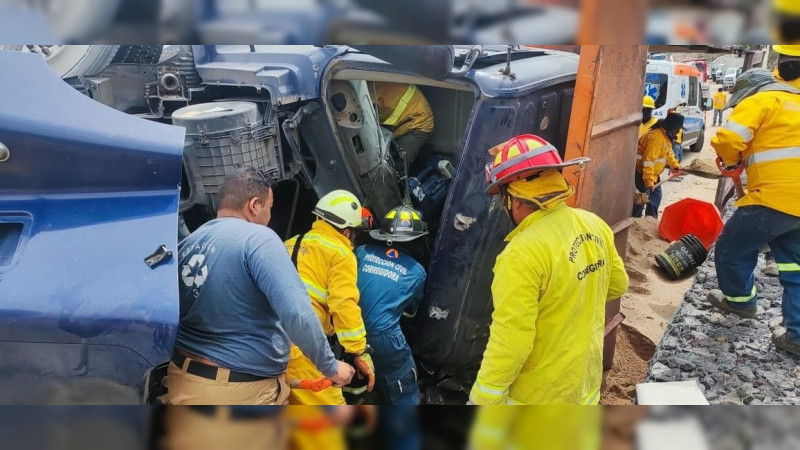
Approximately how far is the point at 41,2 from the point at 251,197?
129cm

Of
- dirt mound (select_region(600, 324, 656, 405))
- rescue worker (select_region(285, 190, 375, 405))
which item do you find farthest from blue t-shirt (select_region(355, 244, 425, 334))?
dirt mound (select_region(600, 324, 656, 405))

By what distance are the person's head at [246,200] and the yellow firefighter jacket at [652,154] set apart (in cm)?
450

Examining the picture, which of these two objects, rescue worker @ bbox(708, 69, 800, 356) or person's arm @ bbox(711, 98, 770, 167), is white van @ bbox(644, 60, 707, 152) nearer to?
rescue worker @ bbox(708, 69, 800, 356)

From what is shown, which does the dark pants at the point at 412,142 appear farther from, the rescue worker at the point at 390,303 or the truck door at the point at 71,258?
the truck door at the point at 71,258

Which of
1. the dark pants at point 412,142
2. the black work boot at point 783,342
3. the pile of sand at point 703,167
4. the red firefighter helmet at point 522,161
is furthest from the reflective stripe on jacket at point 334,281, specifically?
the pile of sand at point 703,167

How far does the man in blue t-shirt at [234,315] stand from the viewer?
1750mm

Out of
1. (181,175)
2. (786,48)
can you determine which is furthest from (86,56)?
(786,48)

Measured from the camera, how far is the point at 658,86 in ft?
29.7

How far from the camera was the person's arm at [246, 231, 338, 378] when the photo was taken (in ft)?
5.69

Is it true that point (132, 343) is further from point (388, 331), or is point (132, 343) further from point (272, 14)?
point (388, 331)

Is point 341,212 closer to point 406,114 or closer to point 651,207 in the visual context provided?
point 406,114

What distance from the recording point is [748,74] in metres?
2.59

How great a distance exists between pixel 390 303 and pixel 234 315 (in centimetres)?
98

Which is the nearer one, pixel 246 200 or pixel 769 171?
pixel 246 200
